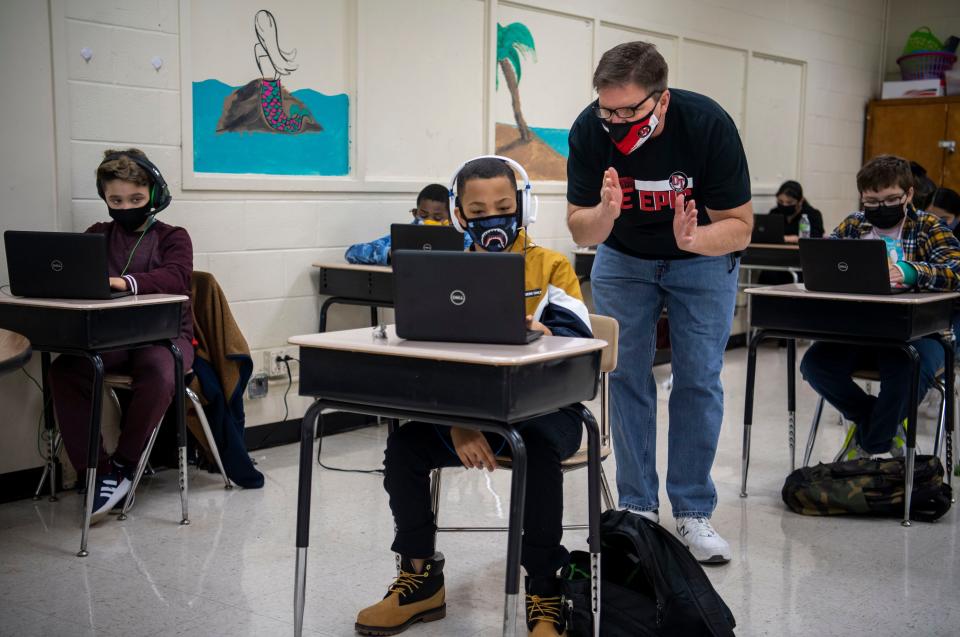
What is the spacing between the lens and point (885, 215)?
342cm

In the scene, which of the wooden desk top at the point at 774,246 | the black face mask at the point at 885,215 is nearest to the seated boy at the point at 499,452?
the black face mask at the point at 885,215

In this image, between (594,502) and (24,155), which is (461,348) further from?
(24,155)

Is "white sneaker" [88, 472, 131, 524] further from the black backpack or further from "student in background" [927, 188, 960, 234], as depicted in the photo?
"student in background" [927, 188, 960, 234]

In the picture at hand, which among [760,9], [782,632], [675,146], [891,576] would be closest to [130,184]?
[675,146]

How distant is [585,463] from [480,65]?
312 cm

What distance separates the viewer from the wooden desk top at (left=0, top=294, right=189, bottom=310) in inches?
111

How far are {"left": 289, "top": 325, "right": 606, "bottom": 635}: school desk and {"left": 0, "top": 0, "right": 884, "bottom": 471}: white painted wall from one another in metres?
1.81

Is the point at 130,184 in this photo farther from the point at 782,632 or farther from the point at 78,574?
the point at 782,632

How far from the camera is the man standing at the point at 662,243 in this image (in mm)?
2547

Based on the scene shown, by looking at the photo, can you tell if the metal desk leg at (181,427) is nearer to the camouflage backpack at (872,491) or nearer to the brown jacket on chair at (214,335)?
the brown jacket on chair at (214,335)

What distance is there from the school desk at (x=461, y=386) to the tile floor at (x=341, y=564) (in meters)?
0.47

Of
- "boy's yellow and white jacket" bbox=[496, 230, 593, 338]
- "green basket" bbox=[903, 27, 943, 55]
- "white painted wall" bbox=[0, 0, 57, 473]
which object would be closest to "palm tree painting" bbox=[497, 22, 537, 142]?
"white painted wall" bbox=[0, 0, 57, 473]

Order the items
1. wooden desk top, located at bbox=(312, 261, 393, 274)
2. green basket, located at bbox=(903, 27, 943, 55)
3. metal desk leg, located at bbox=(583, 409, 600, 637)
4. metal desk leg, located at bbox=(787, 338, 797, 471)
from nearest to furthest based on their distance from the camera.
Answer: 1. metal desk leg, located at bbox=(583, 409, 600, 637)
2. metal desk leg, located at bbox=(787, 338, 797, 471)
3. wooden desk top, located at bbox=(312, 261, 393, 274)
4. green basket, located at bbox=(903, 27, 943, 55)

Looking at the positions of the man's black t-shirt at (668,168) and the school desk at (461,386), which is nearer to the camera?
the school desk at (461,386)
